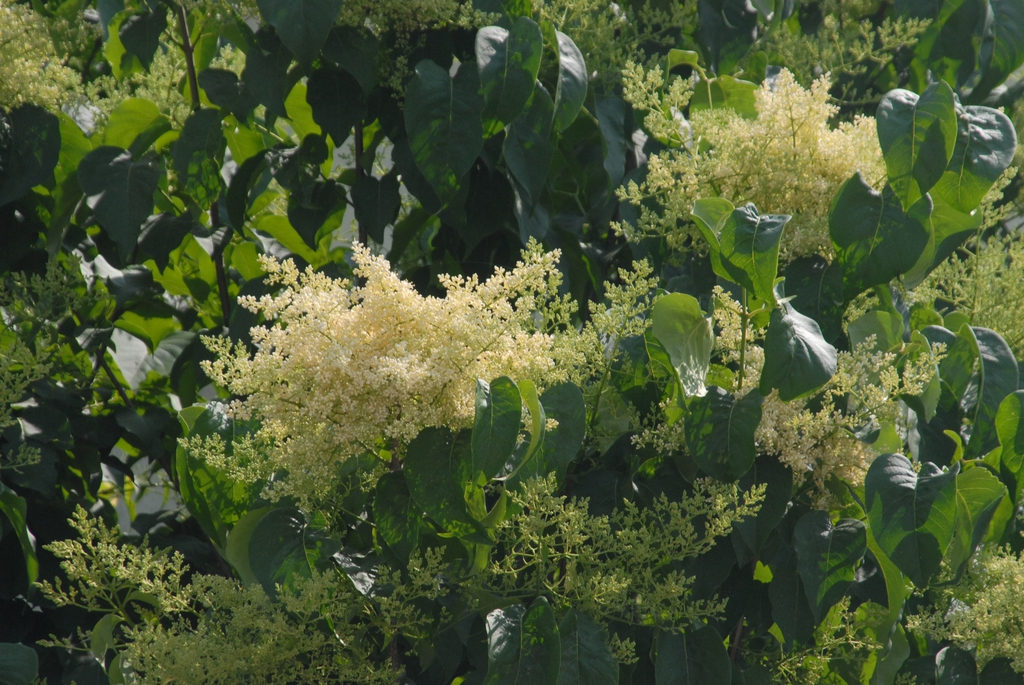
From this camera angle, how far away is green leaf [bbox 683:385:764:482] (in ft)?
2.45

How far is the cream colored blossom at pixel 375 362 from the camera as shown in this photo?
2.27ft

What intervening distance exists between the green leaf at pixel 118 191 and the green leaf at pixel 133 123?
2.4 inches

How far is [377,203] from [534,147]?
0.23 metres

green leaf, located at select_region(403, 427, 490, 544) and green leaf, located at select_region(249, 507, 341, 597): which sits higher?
green leaf, located at select_region(403, 427, 490, 544)

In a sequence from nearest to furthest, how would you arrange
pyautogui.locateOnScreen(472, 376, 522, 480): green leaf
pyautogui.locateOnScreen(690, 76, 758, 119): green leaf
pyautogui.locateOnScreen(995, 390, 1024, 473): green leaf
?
1. pyautogui.locateOnScreen(472, 376, 522, 480): green leaf
2. pyautogui.locateOnScreen(995, 390, 1024, 473): green leaf
3. pyautogui.locateOnScreen(690, 76, 758, 119): green leaf

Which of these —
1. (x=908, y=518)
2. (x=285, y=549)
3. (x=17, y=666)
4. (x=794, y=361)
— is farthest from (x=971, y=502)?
(x=17, y=666)

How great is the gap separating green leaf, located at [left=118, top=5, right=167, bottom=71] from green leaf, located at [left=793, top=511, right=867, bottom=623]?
85 centimetres

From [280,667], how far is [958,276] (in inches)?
34.3

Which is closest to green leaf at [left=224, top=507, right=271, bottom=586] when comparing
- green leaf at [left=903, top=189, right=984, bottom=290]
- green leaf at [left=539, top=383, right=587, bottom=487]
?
green leaf at [left=539, top=383, right=587, bottom=487]

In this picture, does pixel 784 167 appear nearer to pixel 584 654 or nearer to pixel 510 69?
pixel 510 69

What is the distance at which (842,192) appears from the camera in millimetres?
784

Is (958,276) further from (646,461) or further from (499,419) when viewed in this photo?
(499,419)

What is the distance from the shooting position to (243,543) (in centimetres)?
88

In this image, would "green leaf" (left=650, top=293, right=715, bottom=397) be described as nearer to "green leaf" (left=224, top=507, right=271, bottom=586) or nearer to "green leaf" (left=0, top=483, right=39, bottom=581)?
"green leaf" (left=224, top=507, right=271, bottom=586)
